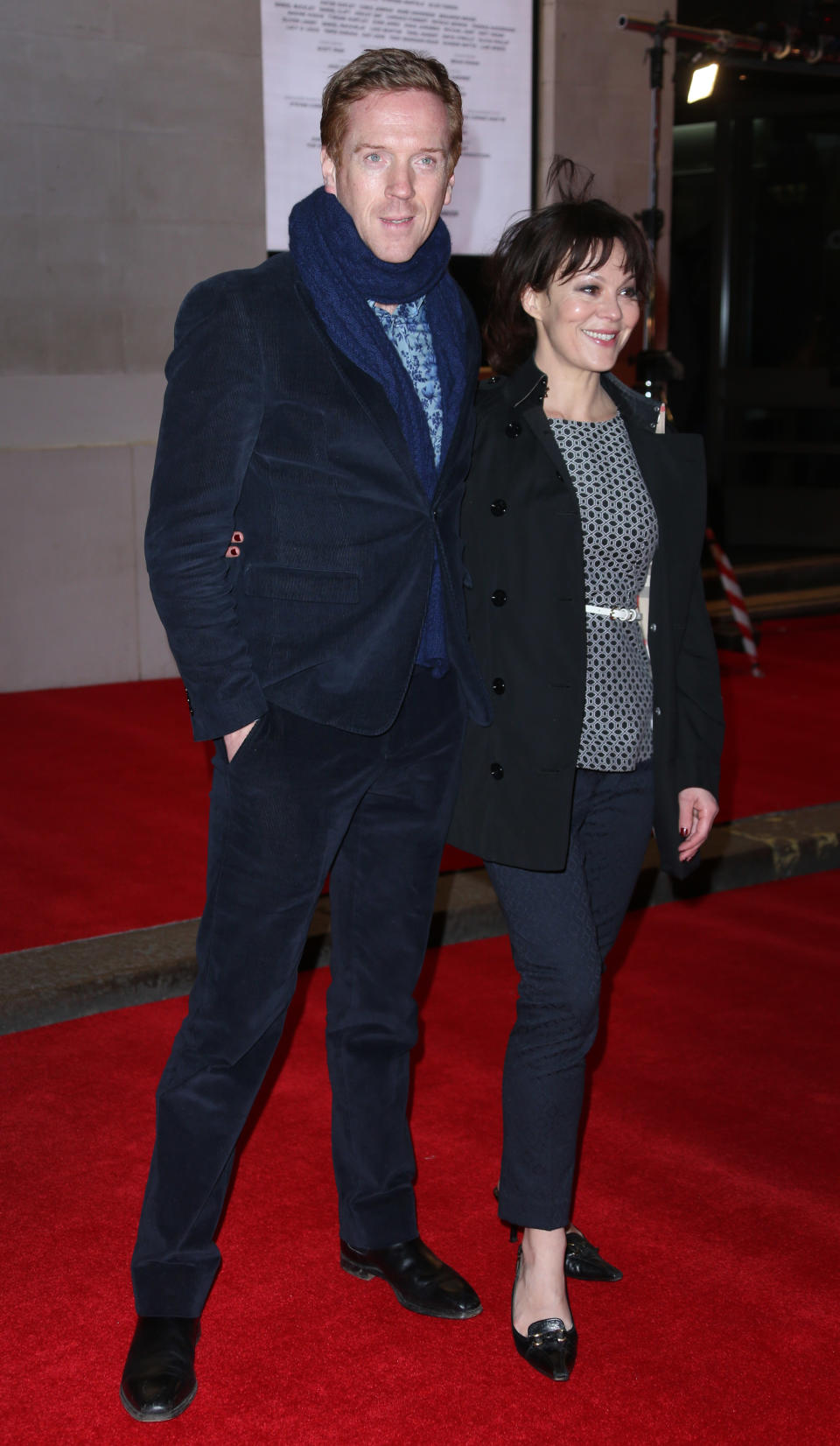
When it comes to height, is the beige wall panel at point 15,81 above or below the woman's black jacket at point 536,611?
above

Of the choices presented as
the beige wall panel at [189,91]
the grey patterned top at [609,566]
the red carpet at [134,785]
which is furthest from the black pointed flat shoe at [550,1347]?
the beige wall panel at [189,91]

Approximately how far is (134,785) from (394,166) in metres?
4.03

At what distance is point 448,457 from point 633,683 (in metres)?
0.51

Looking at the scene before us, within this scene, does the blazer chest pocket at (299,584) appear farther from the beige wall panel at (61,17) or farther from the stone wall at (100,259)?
the beige wall panel at (61,17)

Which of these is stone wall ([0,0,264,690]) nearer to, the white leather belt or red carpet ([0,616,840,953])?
red carpet ([0,616,840,953])

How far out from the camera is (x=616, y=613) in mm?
2447

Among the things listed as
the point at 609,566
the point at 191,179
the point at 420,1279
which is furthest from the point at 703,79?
the point at 420,1279

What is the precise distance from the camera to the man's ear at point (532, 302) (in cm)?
245

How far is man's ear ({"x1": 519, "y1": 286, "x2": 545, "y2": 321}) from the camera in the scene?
2453 millimetres

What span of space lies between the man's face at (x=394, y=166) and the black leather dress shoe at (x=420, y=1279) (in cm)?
167

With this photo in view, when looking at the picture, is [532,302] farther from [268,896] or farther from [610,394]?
[268,896]

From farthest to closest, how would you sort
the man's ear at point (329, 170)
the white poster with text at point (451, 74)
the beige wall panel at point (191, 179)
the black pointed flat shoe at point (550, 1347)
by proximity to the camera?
the white poster with text at point (451, 74)
the beige wall panel at point (191, 179)
the black pointed flat shoe at point (550, 1347)
the man's ear at point (329, 170)

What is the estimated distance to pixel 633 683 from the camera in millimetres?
2480

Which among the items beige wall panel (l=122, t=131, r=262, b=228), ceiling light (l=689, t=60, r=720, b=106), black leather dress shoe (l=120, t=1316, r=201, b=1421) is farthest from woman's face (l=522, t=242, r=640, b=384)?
ceiling light (l=689, t=60, r=720, b=106)
